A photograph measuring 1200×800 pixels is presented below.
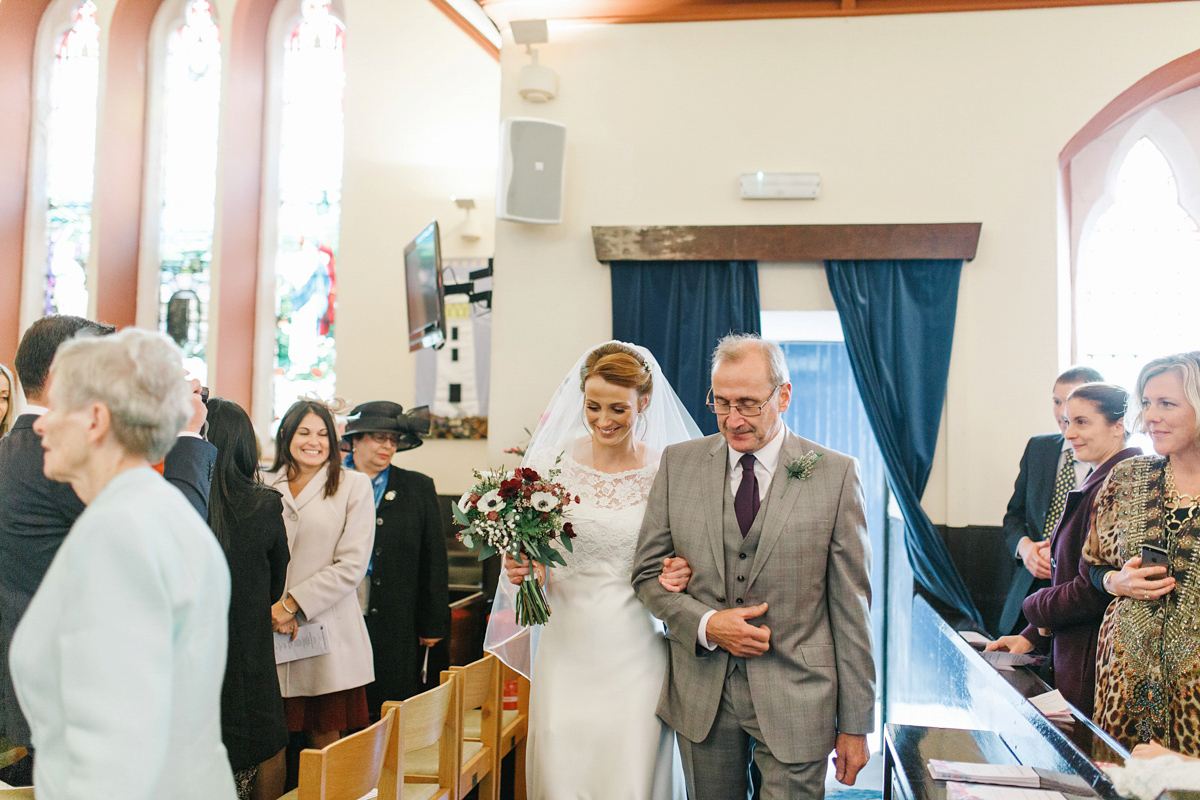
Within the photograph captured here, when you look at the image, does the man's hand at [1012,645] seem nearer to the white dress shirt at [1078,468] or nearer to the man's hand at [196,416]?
the white dress shirt at [1078,468]

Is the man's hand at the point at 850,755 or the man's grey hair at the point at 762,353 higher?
the man's grey hair at the point at 762,353

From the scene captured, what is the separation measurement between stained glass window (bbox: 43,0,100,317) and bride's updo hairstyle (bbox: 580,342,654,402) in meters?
6.10

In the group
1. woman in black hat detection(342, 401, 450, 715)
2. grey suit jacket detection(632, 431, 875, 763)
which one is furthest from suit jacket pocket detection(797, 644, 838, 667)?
woman in black hat detection(342, 401, 450, 715)

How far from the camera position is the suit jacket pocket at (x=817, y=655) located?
8.74ft

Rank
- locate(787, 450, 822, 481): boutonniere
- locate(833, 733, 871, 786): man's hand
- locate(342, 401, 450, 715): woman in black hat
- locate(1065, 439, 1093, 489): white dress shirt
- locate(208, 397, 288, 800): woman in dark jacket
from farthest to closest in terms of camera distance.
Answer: locate(342, 401, 450, 715): woman in black hat → locate(1065, 439, 1093, 489): white dress shirt → locate(208, 397, 288, 800): woman in dark jacket → locate(787, 450, 822, 481): boutonniere → locate(833, 733, 871, 786): man's hand

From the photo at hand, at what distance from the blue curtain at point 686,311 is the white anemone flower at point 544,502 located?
2422mm

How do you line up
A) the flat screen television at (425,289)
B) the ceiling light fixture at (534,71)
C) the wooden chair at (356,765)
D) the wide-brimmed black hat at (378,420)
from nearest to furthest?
the wooden chair at (356,765) < the wide-brimmed black hat at (378,420) < the ceiling light fixture at (534,71) < the flat screen television at (425,289)

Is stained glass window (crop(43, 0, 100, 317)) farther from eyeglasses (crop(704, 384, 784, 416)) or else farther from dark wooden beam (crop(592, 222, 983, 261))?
eyeglasses (crop(704, 384, 784, 416))

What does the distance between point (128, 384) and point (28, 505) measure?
1096 mm

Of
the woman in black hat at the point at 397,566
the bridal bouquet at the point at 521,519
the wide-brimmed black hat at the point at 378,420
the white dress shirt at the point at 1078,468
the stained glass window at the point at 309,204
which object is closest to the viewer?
the bridal bouquet at the point at 521,519

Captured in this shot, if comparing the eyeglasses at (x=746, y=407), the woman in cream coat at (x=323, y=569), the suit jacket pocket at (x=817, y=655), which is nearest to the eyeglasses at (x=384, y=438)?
the woman in cream coat at (x=323, y=569)

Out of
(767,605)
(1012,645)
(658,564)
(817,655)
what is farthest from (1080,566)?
(658,564)

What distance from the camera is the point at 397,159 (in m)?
7.21

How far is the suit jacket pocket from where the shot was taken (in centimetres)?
266
